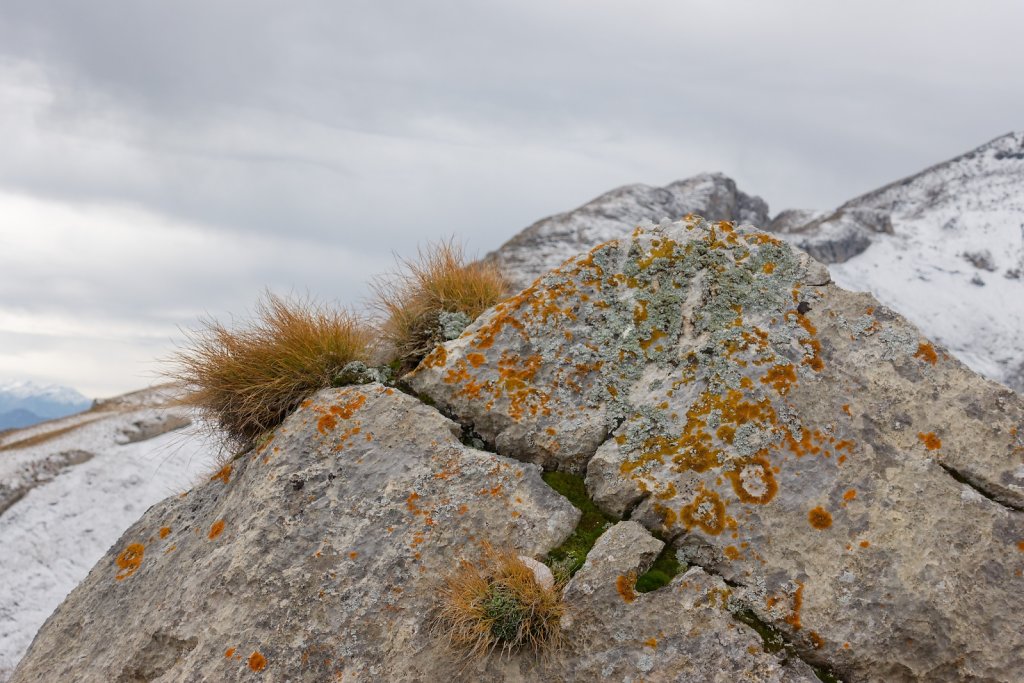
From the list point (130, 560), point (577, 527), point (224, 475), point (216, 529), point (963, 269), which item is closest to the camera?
point (577, 527)

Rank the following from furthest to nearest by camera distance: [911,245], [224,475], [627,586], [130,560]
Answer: [911,245]
[224,475]
[130,560]
[627,586]

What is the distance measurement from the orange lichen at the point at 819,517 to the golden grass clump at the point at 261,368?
4.21 meters

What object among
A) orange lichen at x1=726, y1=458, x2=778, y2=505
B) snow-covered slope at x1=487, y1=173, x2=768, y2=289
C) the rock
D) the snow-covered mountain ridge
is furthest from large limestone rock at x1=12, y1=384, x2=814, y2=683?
the snow-covered mountain ridge

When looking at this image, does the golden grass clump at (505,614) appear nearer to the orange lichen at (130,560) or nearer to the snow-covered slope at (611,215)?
the orange lichen at (130,560)

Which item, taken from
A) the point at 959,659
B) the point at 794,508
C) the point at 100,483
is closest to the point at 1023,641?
the point at 959,659

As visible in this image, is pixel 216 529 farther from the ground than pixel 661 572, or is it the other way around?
pixel 216 529

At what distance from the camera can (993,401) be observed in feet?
16.8

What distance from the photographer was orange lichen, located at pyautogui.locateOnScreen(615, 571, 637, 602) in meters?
4.48

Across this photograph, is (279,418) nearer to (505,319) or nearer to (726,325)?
(505,319)

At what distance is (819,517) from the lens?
15.2 ft

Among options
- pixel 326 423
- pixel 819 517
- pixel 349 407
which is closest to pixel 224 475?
pixel 326 423

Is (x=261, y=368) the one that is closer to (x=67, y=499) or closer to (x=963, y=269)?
(x=67, y=499)

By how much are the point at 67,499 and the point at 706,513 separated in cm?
2046

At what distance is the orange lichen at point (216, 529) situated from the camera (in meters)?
5.38
